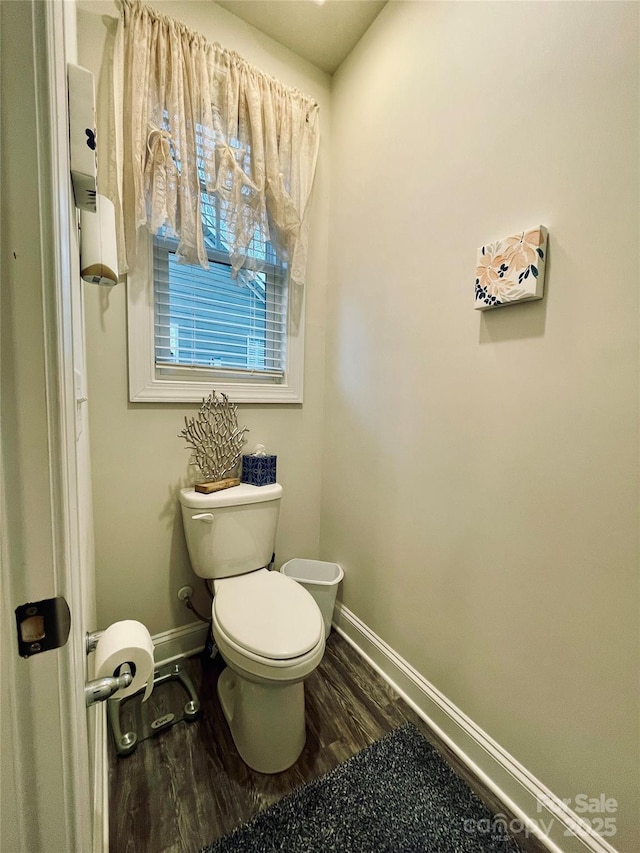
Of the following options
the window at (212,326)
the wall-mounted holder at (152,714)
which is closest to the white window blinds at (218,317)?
the window at (212,326)

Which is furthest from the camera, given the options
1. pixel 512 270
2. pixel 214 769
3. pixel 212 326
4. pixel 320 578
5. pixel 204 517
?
pixel 320 578

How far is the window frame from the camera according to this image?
1.33m

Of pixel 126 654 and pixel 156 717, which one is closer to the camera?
pixel 126 654

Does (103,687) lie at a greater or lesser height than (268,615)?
greater

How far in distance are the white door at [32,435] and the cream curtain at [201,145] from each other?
1.07 m

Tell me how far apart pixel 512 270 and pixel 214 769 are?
1.77 meters

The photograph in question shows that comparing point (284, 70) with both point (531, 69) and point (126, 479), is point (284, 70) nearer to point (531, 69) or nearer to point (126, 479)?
point (531, 69)

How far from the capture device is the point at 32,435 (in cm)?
32

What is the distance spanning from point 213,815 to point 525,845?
0.86 m

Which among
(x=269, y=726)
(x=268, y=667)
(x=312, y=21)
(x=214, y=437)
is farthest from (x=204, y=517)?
(x=312, y=21)

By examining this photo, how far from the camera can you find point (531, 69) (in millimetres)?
916

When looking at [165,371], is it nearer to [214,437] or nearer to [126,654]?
[214,437]

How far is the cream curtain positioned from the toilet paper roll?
47.2 inches

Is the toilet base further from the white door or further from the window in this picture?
the window
